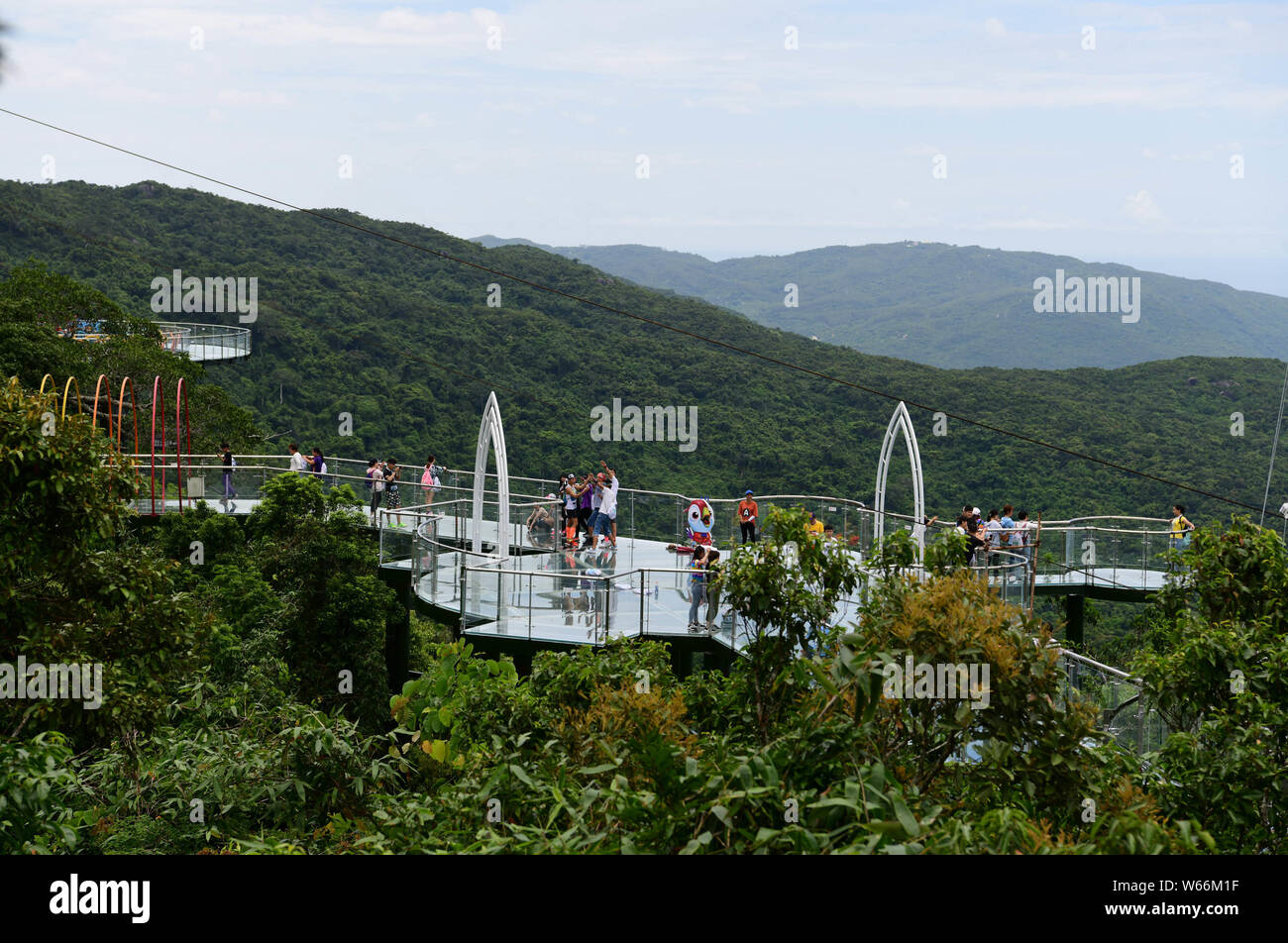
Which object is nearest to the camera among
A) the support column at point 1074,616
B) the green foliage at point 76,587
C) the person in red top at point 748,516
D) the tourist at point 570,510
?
the green foliage at point 76,587

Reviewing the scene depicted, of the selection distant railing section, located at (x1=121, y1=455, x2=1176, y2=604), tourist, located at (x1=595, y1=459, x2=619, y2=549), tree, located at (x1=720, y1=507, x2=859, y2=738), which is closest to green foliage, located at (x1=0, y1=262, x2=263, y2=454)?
distant railing section, located at (x1=121, y1=455, x2=1176, y2=604)

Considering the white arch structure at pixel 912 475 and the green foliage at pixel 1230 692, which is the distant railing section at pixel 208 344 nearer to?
the white arch structure at pixel 912 475

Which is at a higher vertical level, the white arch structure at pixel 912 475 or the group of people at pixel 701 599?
the white arch structure at pixel 912 475

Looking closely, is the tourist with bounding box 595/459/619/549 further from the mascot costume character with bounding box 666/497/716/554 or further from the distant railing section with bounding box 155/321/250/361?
the distant railing section with bounding box 155/321/250/361

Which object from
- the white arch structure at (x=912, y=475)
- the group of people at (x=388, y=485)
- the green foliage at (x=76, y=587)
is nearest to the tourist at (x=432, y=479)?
the group of people at (x=388, y=485)

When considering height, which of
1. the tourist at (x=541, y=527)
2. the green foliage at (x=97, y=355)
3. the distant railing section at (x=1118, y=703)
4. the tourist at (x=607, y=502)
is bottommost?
the distant railing section at (x=1118, y=703)

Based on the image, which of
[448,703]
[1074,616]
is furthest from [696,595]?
[1074,616]

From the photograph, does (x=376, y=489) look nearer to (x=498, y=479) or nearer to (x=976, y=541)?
(x=498, y=479)
